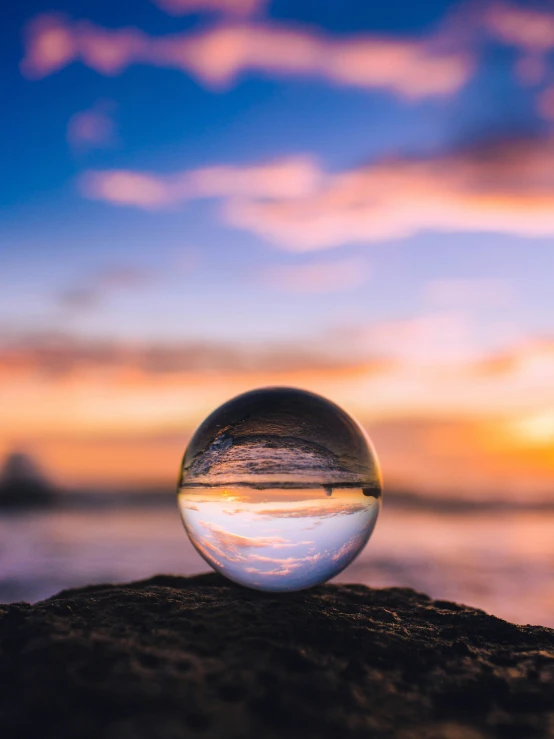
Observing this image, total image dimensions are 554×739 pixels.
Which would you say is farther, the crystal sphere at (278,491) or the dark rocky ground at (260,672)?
the crystal sphere at (278,491)

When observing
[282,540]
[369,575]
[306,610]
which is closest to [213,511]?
[282,540]

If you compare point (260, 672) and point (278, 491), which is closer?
point (260, 672)

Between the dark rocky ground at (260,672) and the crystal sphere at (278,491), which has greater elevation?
the crystal sphere at (278,491)

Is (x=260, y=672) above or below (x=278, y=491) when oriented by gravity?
Answer: below

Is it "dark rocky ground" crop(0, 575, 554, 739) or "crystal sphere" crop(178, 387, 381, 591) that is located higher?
"crystal sphere" crop(178, 387, 381, 591)

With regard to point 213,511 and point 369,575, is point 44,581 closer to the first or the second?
point 369,575
